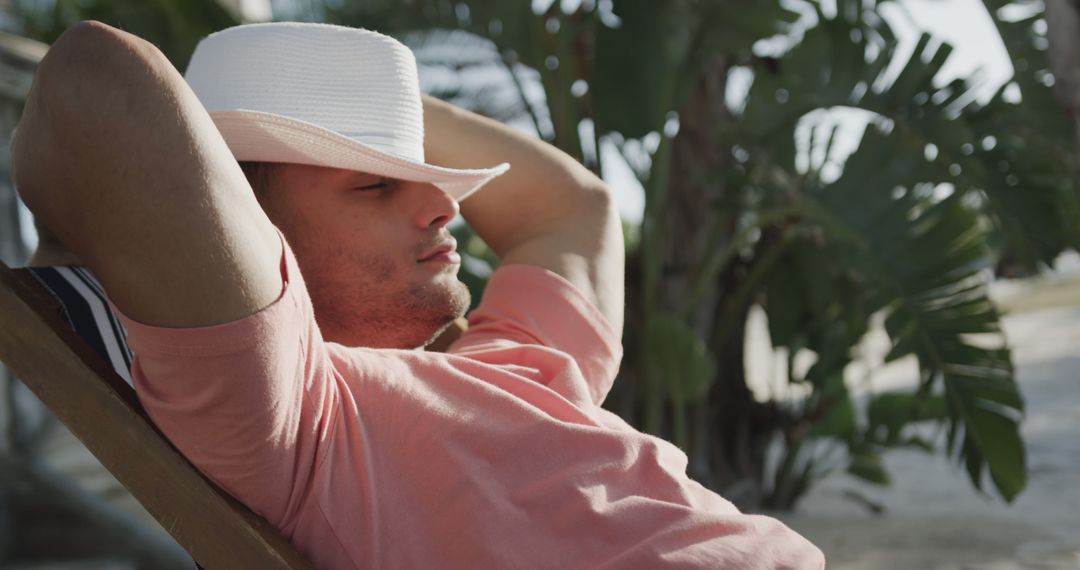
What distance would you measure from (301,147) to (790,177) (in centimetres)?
420

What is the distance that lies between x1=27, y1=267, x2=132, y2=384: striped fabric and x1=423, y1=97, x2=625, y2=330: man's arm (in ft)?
2.21

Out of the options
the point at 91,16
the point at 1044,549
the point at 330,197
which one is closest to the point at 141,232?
the point at 330,197

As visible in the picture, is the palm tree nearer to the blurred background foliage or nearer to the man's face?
the blurred background foliage

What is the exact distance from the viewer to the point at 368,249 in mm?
1628

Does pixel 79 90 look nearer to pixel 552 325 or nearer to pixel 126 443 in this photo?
pixel 126 443

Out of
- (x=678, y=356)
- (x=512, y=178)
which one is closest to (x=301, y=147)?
(x=512, y=178)

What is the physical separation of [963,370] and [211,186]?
3.89 m

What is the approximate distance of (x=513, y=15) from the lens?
461 centimetres

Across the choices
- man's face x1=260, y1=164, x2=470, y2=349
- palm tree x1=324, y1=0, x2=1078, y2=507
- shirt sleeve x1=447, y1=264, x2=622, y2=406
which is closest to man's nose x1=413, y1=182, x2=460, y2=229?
man's face x1=260, y1=164, x2=470, y2=349

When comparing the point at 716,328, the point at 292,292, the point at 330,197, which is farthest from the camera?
the point at 716,328

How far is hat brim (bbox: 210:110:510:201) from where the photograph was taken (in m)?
1.51

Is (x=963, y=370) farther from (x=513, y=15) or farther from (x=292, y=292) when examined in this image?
(x=292, y=292)

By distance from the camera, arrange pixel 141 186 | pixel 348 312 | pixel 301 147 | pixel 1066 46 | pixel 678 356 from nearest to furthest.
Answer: pixel 141 186 → pixel 301 147 → pixel 348 312 → pixel 1066 46 → pixel 678 356

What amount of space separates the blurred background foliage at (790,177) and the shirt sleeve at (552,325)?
2.37m
